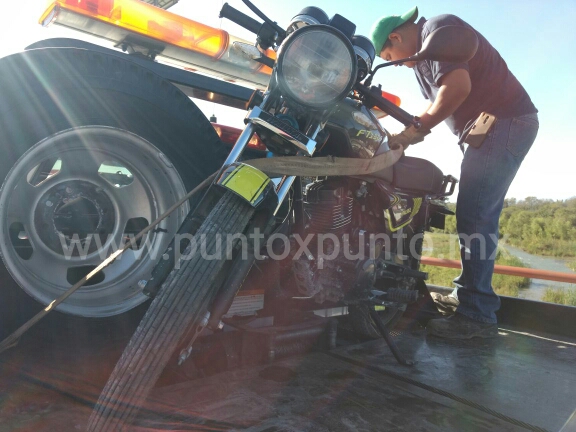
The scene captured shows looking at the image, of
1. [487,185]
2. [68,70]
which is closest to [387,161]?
[487,185]

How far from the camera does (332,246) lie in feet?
6.19

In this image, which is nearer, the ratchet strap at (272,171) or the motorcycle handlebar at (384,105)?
the ratchet strap at (272,171)

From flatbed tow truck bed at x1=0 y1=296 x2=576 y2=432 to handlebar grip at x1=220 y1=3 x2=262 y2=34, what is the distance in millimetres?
1092

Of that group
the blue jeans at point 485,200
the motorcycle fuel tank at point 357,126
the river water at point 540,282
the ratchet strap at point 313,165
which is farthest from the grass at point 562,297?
the ratchet strap at point 313,165

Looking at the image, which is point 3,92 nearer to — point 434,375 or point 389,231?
point 389,231

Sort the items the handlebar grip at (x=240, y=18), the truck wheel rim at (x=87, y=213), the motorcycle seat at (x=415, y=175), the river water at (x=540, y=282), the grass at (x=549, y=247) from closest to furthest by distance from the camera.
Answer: the truck wheel rim at (x=87, y=213)
the handlebar grip at (x=240, y=18)
the motorcycle seat at (x=415, y=175)
the river water at (x=540, y=282)
the grass at (x=549, y=247)

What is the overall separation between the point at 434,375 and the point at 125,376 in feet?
4.26

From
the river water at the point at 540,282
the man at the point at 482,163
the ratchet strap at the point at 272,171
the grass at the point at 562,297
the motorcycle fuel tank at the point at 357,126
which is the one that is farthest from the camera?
the river water at the point at 540,282

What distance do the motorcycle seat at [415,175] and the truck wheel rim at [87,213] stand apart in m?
1.10

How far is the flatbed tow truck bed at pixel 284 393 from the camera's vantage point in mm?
1213

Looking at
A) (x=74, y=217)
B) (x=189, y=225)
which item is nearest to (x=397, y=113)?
(x=189, y=225)

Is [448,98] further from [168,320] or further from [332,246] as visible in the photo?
[168,320]

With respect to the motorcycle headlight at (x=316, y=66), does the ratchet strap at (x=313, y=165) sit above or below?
below

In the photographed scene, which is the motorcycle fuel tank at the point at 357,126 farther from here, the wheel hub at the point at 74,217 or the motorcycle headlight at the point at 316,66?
the wheel hub at the point at 74,217
